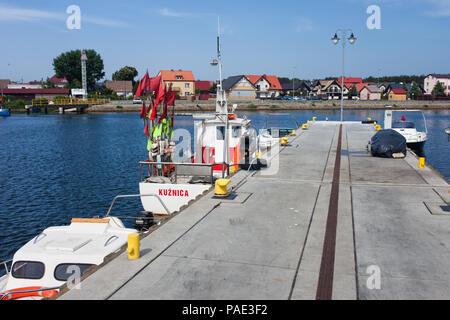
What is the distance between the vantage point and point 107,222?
1232cm

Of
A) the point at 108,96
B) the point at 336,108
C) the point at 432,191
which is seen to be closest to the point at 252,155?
the point at 432,191

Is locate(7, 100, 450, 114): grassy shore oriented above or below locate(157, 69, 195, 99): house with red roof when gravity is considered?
below

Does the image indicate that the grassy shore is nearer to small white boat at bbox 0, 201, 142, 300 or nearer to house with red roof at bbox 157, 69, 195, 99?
house with red roof at bbox 157, 69, 195, 99

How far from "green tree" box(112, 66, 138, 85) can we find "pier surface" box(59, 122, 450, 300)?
528ft

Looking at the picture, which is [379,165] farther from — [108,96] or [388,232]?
[108,96]

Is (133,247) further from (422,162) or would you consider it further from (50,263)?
(422,162)

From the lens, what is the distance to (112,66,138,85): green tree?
168 metres

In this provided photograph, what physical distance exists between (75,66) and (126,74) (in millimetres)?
22734

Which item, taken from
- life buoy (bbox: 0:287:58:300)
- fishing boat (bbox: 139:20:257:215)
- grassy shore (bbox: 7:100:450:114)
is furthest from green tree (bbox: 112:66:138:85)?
life buoy (bbox: 0:287:58:300)

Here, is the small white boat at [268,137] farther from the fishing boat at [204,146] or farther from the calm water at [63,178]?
the fishing boat at [204,146]

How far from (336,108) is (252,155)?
346ft

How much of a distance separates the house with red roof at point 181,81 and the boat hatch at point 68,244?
124m

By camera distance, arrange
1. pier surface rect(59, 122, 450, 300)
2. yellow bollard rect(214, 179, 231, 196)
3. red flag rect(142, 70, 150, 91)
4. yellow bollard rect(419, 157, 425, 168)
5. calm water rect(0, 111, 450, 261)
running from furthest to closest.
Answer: red flag rect(142, 70, 150, 91) < calm water rect(0, 111, 450, 261) < yellow bollard rect(419, 157, 425, 168) < yellow bollard rect(214, 179, 231, 196) < pier surface rect(59, 122, 450, 300)

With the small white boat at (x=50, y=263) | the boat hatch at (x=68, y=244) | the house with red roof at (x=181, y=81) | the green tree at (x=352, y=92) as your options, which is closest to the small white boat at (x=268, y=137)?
the boat hatch at (x=68, y=244)
